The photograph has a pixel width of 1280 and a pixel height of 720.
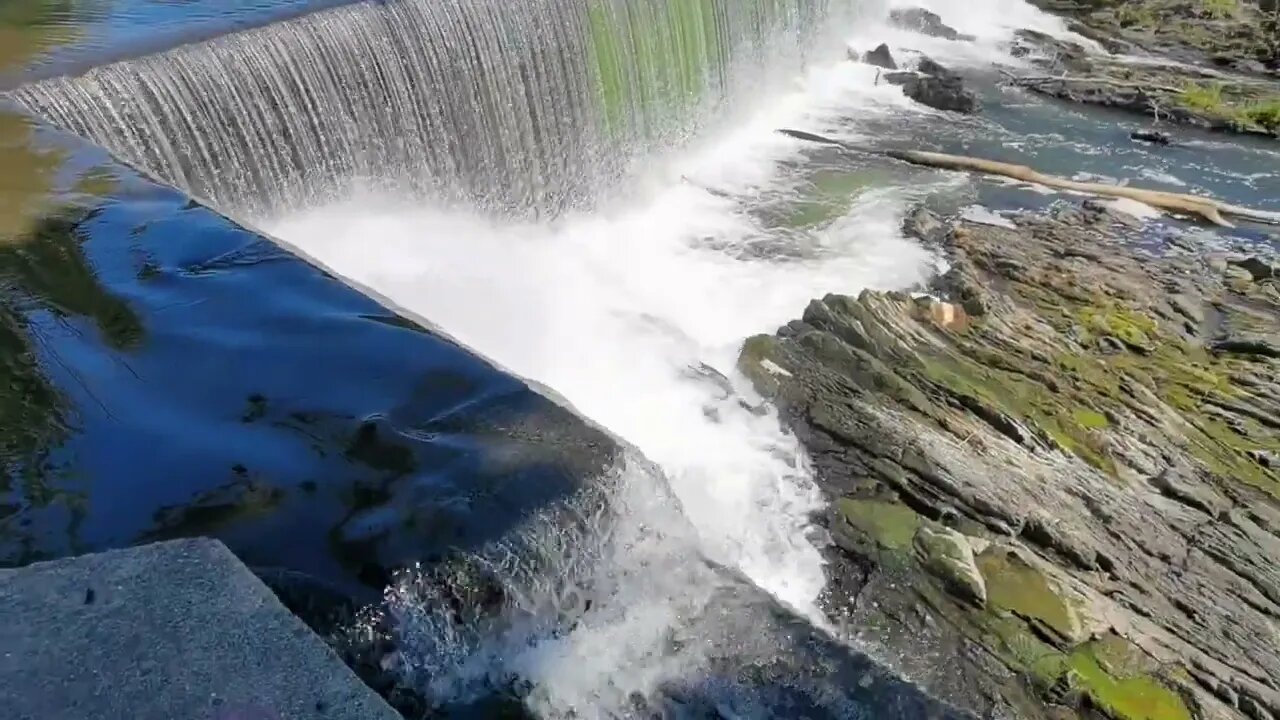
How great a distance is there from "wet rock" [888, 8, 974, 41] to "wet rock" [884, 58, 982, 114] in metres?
3.94

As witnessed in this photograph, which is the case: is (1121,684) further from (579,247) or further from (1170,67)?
(1170,67)

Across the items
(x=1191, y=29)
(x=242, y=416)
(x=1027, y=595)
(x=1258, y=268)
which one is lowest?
(x=1191, y=29)

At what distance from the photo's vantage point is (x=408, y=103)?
1006 centimetres

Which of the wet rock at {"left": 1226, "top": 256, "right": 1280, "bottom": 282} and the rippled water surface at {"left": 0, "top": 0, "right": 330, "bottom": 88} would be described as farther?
the wet rock at {"left": 1226, "top": 256, "right": 1280, "bottom": 282}

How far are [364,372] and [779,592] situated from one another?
3.10m

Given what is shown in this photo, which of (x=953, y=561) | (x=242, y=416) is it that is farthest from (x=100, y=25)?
(x=953, y=561)

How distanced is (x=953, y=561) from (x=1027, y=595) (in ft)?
1.64

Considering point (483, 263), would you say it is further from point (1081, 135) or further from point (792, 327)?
point (1081, 135)

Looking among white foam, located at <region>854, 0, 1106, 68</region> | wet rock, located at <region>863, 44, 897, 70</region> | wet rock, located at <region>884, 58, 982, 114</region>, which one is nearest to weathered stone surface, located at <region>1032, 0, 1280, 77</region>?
white foam, located at <region>854, 0, 1106, 68</region>

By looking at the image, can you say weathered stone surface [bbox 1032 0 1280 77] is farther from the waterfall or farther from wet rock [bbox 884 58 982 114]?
the waterfall

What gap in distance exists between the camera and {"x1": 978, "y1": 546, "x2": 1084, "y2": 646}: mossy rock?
6590 millimetres

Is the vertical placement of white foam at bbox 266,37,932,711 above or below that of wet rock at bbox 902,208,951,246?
above

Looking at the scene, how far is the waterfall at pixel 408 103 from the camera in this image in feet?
26.8

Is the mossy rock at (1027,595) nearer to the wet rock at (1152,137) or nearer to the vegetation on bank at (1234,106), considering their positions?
the wet rock at (1152,137)
